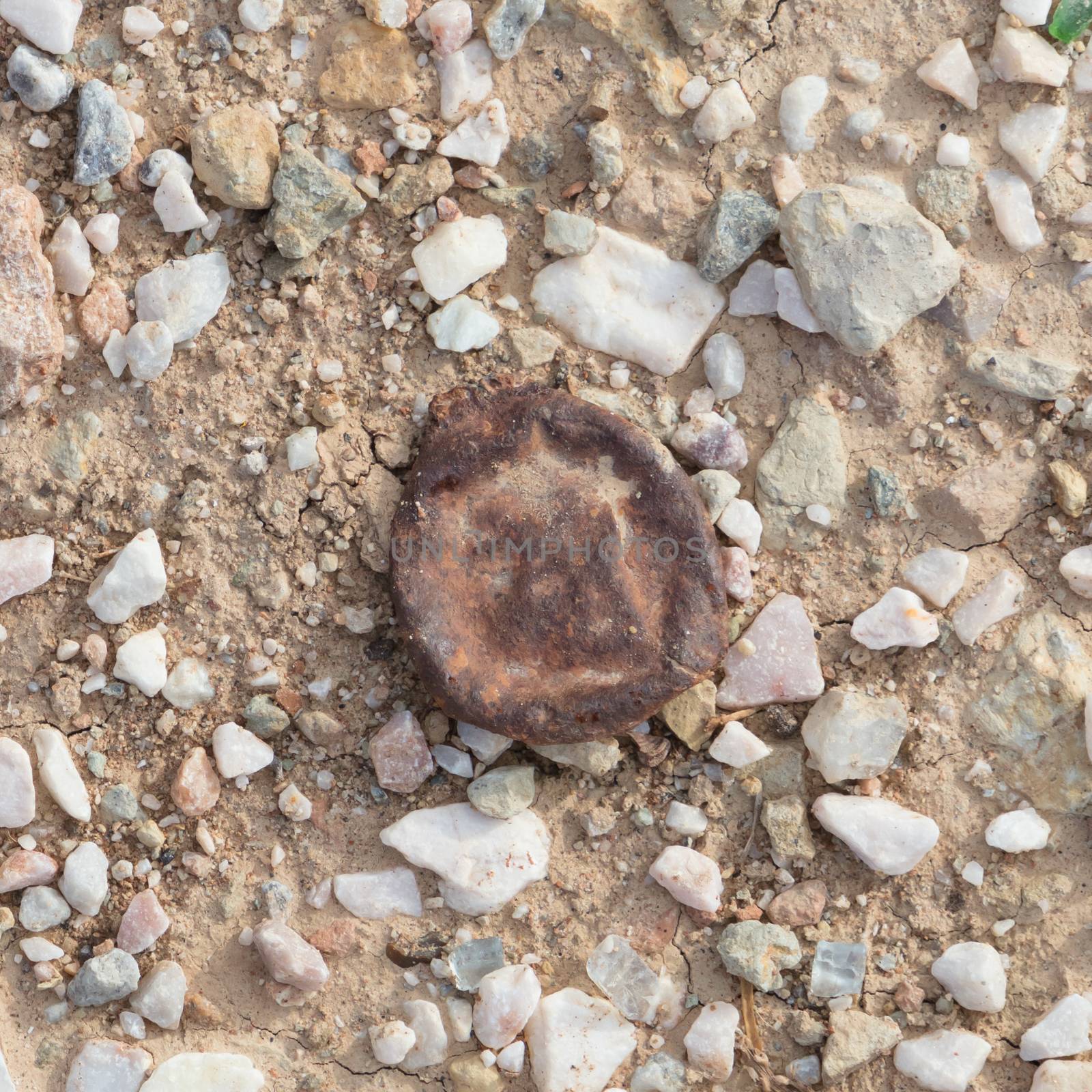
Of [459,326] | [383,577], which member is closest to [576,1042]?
[383,577]

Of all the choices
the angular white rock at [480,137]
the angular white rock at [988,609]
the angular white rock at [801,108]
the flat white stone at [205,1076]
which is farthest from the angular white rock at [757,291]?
the flat white stone at [205,1076]

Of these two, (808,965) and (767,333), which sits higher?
(767,333)

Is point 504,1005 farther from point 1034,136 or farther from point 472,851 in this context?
point 1034,136

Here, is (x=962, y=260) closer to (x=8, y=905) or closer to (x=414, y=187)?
(x=414, y=187)

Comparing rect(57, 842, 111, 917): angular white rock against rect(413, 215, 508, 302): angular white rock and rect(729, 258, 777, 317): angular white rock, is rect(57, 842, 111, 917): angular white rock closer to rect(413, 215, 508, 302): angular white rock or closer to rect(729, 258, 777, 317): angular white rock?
rect(413, 215, 508, 302): angular white rock

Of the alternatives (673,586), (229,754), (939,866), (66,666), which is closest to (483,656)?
(673,586)

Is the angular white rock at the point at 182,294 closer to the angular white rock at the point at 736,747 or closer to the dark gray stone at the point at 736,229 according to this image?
the dark gray stone at the point at 736,229

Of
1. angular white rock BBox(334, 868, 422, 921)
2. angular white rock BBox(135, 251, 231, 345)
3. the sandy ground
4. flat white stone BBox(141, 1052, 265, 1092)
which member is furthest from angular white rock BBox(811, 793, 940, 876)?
angular white rock BBox(135, 251, 231, 345)
